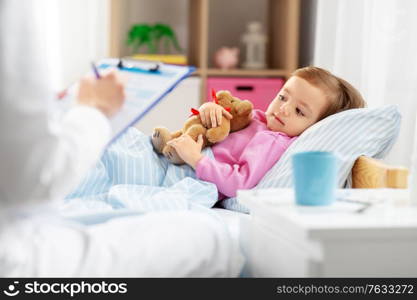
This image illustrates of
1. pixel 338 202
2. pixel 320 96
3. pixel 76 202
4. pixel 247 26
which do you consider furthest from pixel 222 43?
pixel 338 202

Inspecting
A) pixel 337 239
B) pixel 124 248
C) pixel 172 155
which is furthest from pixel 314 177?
pixel 172 155

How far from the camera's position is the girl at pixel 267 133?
1.70m

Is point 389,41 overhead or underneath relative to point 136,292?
overhead

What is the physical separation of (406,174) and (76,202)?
0.70 m

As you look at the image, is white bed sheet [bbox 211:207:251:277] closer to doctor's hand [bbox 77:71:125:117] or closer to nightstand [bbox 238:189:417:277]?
nightstand [bbox 238:189:417:277]

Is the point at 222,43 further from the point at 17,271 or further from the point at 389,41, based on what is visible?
the point at 17,271

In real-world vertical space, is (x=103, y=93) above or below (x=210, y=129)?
above

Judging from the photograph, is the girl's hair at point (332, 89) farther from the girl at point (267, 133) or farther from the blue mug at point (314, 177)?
the blue mug at point (314, 177)

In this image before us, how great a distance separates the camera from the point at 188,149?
1.73 metres

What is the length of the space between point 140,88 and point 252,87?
84.4 inches

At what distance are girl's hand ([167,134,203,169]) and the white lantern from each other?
1769 millimetres

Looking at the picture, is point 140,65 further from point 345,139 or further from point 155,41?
point 155,41

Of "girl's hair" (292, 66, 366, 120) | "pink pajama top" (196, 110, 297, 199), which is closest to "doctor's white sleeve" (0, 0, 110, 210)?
"pink pajama top" (196, 110, 297, 199)

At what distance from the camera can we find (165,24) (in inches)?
142
